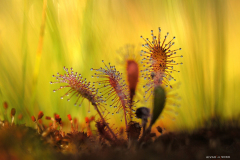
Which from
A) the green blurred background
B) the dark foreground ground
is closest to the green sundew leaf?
the dark foreground ground

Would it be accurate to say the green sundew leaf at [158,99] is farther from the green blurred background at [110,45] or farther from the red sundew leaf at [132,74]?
the green blurred background at [110,45]

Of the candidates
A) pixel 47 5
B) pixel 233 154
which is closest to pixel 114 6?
pixel 47 5

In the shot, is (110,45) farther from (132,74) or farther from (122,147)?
(122,147)

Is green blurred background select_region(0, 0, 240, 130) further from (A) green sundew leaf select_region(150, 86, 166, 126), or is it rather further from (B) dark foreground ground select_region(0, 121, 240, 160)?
(A) green sundew leaf select_region(150, 86, 166, 126)

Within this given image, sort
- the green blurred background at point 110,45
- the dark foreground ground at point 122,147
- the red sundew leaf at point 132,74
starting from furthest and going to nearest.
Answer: the green blurred background at point 110,45 → the red sundew leaf at point 132,74 → the dark foreground ground at point 122,147

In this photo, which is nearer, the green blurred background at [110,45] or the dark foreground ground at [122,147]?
the dark foreground ground at [122,147]

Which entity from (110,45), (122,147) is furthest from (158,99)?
(110,45)

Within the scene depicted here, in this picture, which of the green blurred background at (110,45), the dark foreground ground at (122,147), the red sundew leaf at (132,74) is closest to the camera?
the dark foreground ground at (122,147)

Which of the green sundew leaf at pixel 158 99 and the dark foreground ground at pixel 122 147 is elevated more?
the green sundew leaf at pixel 158 99

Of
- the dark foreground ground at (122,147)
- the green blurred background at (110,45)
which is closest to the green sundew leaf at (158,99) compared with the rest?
the dark foreground ground at (122,147)
